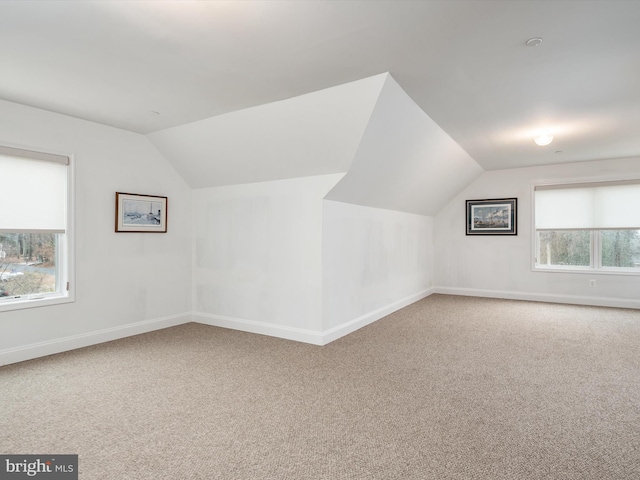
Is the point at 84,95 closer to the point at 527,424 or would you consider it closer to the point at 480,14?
the point at 480,14

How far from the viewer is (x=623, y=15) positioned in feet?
7.41

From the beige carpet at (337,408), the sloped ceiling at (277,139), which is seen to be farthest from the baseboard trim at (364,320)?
the sloped ceiling at (277,139)

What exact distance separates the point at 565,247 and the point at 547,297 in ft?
3.26

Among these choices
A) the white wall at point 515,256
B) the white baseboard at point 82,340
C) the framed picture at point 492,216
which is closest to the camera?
the white baseboard at point 82,340

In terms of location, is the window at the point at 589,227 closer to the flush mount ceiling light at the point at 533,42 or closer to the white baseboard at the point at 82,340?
the flush mount ceiling light at the point at 533,42

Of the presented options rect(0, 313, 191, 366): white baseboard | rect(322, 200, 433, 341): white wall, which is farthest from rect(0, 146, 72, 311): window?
rect(322, 200, 433, 341): white wall

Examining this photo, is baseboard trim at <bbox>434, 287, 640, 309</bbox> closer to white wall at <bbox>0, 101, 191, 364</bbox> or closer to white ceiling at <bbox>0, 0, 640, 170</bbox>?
white ceiling at <bbox>0, 0, 640, 170</bbox>

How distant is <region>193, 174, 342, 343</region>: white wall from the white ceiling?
117 cm

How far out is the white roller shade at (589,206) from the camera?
6.23 m

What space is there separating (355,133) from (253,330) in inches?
108

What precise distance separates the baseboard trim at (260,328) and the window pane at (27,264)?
184 centimetres

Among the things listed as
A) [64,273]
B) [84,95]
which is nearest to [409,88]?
[84,95]

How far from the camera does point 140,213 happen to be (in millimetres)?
4668

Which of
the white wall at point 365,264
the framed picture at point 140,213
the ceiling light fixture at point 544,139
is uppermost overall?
the ceiling light fixture at point 544,139
